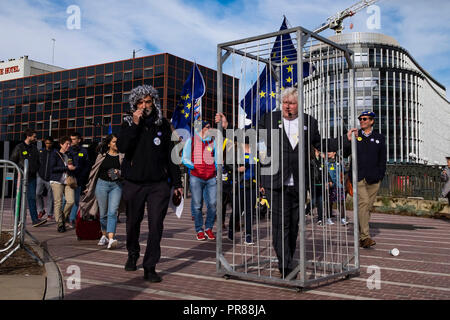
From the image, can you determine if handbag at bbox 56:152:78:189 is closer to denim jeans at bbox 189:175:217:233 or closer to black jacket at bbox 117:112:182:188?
denim jeans at bbox 189:175:217:233

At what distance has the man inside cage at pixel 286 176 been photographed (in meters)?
4.93

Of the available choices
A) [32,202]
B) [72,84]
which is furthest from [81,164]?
[72,84]

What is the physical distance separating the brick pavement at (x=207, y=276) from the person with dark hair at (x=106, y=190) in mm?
344

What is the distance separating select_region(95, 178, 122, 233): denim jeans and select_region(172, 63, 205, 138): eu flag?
4612 millimetres

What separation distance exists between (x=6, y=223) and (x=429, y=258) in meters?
6.84

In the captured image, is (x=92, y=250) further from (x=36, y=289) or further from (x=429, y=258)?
(x=429, y=258)

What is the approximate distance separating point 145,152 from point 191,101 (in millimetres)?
7001

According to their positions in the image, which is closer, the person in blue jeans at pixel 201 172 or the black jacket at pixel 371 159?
the black jacket at pixel 371 159

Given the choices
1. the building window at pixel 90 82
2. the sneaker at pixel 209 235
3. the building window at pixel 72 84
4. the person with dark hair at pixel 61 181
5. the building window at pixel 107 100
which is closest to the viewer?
the sneaker at pixel 209 235

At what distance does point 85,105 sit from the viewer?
78.4m

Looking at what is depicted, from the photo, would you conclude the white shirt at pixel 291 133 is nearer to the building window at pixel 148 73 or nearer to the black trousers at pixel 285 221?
the black trousers at pixel 285 221

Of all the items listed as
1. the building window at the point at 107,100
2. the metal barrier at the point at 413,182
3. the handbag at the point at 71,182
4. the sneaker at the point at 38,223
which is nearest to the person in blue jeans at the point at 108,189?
the handbag at the point at 71,182

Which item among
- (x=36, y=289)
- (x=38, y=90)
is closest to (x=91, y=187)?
(x=36, y=289)

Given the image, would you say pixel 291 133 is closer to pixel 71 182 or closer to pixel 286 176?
pixel 286 176
